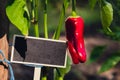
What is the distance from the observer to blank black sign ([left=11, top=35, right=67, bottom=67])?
146 centimetres

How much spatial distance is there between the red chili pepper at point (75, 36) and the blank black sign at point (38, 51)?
0.04m

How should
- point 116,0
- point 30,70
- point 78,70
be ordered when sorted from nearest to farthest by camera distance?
point 116,0 < point 30,70 < point 78,70

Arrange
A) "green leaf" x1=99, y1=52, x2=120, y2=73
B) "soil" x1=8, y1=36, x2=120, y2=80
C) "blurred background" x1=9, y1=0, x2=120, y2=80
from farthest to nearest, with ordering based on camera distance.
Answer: "blurred background" x1=9, y1=0, x2=120, y2=80 < "soil" x1=8, y1=36, x2=120, y2=80 < "green leaf" x1=99, y1=52, x2=120, y2=73

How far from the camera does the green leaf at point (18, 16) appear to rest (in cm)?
138

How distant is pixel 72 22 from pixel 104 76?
303 centimetres

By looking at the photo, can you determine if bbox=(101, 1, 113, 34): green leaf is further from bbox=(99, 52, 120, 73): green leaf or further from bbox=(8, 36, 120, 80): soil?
bbox=(8, 36, 120, 80): soil

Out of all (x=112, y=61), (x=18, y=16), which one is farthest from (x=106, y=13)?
(x=112, y=61)

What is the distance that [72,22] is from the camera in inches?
59.9

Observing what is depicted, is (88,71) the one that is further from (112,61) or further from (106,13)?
(106,13)

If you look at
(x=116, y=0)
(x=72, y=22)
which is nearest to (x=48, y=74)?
(x=72, y=22)

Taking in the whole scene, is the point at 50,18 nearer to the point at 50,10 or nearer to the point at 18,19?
the point at 50,10

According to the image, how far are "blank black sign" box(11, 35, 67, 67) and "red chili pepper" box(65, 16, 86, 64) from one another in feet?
0.12

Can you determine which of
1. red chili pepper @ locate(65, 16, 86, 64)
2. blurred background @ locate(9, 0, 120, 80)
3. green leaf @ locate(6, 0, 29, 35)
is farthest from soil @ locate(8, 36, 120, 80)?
green leaf @ locate(6, 0, 29, 35)

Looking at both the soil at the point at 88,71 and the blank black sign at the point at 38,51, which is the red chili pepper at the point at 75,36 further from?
the soil at the point at 88,71
